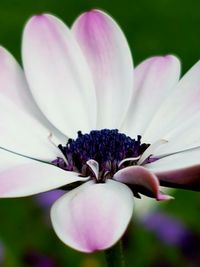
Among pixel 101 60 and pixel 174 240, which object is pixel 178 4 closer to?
pixel 174 240

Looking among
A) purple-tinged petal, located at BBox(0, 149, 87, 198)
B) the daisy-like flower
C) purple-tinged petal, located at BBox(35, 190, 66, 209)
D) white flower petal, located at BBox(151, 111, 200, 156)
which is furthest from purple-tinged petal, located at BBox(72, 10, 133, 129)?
purple-tinged petal, located at BBox(35, 190, 66, 209)

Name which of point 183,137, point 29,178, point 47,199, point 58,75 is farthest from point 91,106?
point 47,199

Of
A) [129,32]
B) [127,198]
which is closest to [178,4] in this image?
[129,32]

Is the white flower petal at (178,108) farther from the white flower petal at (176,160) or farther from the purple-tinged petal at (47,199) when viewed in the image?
the purple-tinged petal at (47,199)

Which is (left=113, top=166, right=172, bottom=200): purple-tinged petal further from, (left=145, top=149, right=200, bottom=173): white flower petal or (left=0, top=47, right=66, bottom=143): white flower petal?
(left=0, top=47, right=66, bottom=143): white flower petal

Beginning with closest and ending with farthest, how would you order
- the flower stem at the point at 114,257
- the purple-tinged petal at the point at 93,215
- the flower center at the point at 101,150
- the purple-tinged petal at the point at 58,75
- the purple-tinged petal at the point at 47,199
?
→ the purple-tinged petal at the point at 93,215 → the flower stem at the point at 114,257 → the flower center at the point at 101,150 → the purple-tinged petal at the point at 58,75 → the purple-tinged petal at the point at 47,199

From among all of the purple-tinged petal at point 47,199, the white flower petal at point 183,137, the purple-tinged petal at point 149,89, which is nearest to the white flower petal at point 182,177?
the white flower petal at point 183,137
